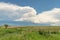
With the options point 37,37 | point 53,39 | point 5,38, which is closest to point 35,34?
point 37,37

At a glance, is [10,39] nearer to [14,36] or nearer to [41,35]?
[14,36]

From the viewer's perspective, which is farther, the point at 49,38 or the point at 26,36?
the point at 49,38

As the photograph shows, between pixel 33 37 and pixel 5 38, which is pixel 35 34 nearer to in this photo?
pixel 33 37

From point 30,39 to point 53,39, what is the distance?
6129 millimetres

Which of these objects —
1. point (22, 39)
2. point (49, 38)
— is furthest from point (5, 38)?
point (49, 38)

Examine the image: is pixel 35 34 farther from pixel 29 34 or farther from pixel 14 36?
pixel 14 36

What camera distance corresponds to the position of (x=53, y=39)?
41.6m

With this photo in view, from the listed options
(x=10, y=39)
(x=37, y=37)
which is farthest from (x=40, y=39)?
(x=10, y=39)

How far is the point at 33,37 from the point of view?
3956cm

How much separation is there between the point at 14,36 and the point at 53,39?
9029mm

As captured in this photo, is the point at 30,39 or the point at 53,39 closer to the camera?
the point at 30,39

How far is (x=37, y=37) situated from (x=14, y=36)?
5144 mm

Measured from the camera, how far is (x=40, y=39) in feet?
132

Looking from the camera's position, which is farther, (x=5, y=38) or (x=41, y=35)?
(x=41, y=35)
